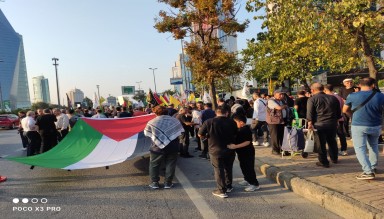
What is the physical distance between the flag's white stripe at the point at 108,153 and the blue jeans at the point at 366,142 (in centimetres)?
471

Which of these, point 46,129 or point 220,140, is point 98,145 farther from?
point 220,140

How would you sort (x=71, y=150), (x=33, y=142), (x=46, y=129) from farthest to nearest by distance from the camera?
(x=33, y=142), (x=46, y=129), (x=71, y=150)

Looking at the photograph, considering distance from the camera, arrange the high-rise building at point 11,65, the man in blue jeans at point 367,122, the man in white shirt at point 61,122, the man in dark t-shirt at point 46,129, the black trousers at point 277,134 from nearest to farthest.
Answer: the man in blue jeans at point 367,122, the black trousers at point 277,134, the man in dark t-shirt at point 46,129, the man in white shirt at point 61,122, the high-rise building at point 11,65

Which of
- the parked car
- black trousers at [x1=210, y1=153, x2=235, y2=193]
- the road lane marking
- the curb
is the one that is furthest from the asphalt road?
the parked car

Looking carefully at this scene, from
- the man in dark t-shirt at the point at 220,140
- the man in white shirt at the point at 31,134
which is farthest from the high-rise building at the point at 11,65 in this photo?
the man in dark t-shirt at the point at 220,140

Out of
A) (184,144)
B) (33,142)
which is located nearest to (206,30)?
(184,144)

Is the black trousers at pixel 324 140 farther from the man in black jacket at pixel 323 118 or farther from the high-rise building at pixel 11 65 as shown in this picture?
the high-rise building at pixel 11 65

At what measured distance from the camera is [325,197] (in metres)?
4.85

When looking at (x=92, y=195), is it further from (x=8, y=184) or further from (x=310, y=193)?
(x=310, y=193)

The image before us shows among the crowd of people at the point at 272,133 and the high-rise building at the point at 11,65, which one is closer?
the crowd of people at the point at 272,133

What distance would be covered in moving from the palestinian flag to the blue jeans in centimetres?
465

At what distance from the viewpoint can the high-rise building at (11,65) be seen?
111 m

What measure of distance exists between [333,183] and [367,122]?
1.18m

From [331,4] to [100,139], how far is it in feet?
22.0
